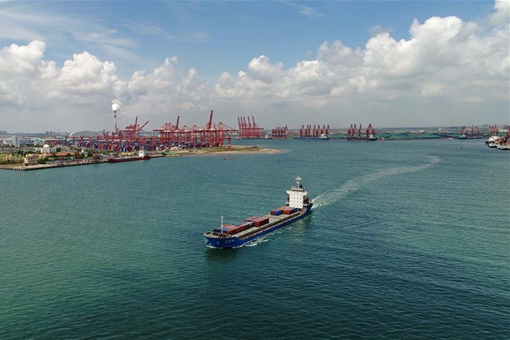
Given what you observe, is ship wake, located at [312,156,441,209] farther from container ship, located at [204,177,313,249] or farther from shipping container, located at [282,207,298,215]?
shipping container, located at [282,207,298,215]

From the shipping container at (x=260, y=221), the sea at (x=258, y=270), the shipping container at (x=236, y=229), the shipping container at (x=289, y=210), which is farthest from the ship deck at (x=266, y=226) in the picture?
the sea at (x=258, y=270)

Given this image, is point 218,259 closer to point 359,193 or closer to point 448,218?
point 448,218

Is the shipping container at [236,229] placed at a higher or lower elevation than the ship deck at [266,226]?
higher

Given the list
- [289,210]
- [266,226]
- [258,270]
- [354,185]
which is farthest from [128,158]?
[258,270]

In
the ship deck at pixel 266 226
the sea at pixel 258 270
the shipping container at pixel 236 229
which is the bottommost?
the sea at pixel 258 270

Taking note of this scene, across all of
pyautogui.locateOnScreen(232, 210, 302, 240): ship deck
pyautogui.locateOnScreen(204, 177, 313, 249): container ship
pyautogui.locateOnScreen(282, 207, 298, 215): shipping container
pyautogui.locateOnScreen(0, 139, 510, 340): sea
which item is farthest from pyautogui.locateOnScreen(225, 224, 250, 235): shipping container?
pyautogui.locateOnScreen(282, 207, 298, 215): shipping container

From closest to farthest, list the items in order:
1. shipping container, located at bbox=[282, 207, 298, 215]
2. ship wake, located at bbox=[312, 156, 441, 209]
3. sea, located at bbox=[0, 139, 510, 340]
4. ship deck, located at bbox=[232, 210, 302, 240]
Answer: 1. sea, located at bbox=[0, 139, 510, 340]
2. ship deck, located at bbox=[232, 210, 302, 240]
3. shipping container, located at bbox=[282, 207, 298, 215]
4. ship wake, located at bbox=[312, 156, 441, 209]

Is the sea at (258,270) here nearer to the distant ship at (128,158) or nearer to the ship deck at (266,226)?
the ship deck at (266,226)
